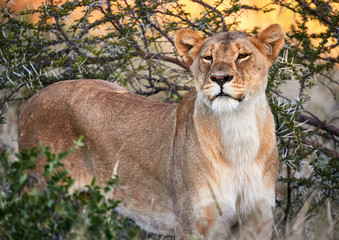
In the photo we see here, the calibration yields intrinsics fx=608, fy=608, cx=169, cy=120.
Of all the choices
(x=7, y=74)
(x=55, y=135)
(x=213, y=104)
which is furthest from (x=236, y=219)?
(x=7, y=74)

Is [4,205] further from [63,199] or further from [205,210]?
[205,210]

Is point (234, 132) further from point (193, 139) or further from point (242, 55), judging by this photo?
point (242, 55)

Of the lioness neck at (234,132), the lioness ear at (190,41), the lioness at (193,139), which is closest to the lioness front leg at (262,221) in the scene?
the lioness at (193,139)

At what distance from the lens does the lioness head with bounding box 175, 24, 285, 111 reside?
11.4 feet

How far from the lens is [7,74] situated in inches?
204

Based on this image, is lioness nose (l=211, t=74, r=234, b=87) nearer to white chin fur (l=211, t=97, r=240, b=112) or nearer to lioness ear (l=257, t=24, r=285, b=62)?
white chin fur (l=211, t=97, r=240, b=112)

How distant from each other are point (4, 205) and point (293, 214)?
2498mm

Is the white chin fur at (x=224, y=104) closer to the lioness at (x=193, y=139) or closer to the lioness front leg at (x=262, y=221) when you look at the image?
the lioness at (x=193, y=139)

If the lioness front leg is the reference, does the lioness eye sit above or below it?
above

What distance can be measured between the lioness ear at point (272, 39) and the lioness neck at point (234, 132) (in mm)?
325

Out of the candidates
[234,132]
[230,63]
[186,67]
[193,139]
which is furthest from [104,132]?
[186,67]

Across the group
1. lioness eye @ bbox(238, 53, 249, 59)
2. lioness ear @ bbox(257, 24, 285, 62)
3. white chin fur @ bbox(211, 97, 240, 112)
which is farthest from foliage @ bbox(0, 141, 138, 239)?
lioness ear @ bbox(257, 24, 285, 62)

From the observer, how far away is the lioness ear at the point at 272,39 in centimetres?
383

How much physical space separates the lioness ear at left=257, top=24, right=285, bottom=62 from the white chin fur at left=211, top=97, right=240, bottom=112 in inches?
23.4
